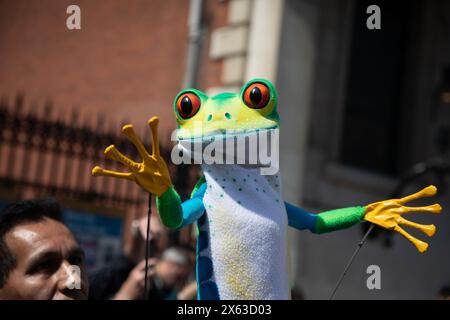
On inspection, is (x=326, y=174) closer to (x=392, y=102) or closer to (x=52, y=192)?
(x=392, y=102)

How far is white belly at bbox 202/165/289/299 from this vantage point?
243 centimetres

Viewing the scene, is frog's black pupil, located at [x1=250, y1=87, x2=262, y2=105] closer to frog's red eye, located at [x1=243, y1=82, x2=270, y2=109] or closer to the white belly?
frog's red eye, located at [x1=243, y1=82, x2=270, y2=109]

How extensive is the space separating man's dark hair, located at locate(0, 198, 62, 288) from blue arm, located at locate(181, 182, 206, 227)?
17.4 inches

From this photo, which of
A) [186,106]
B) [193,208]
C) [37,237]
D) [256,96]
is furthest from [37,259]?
[256,96]

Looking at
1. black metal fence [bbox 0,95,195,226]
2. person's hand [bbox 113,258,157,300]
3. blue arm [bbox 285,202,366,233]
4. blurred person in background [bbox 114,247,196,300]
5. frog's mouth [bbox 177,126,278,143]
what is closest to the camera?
frog's mouth [bbox 177,126,278,143]

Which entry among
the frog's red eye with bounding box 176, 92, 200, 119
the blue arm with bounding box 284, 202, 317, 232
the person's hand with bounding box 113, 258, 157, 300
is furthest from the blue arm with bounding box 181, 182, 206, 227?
the person's hand with bounding box 113, 258, 157, 300

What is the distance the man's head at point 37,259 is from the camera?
216 centimetres

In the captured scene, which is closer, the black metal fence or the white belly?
the white belly

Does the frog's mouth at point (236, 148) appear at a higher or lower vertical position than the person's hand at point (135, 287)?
higher

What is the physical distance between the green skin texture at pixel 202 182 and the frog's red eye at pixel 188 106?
19 mm

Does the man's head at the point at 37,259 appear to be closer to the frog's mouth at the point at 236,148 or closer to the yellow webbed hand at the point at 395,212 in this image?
Result: the frog's mouth at the point at 236,148

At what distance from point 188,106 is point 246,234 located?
0.54 m

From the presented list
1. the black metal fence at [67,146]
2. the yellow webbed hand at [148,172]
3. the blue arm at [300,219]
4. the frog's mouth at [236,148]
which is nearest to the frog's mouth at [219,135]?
the frog's mouth at [236,148]

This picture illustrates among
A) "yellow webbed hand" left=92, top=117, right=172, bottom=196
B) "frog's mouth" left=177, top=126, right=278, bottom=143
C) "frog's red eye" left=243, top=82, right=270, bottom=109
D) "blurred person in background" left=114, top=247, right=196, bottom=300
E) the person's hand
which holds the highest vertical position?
"frog's red eye" left=243, top=82, right=270, bottom=109
